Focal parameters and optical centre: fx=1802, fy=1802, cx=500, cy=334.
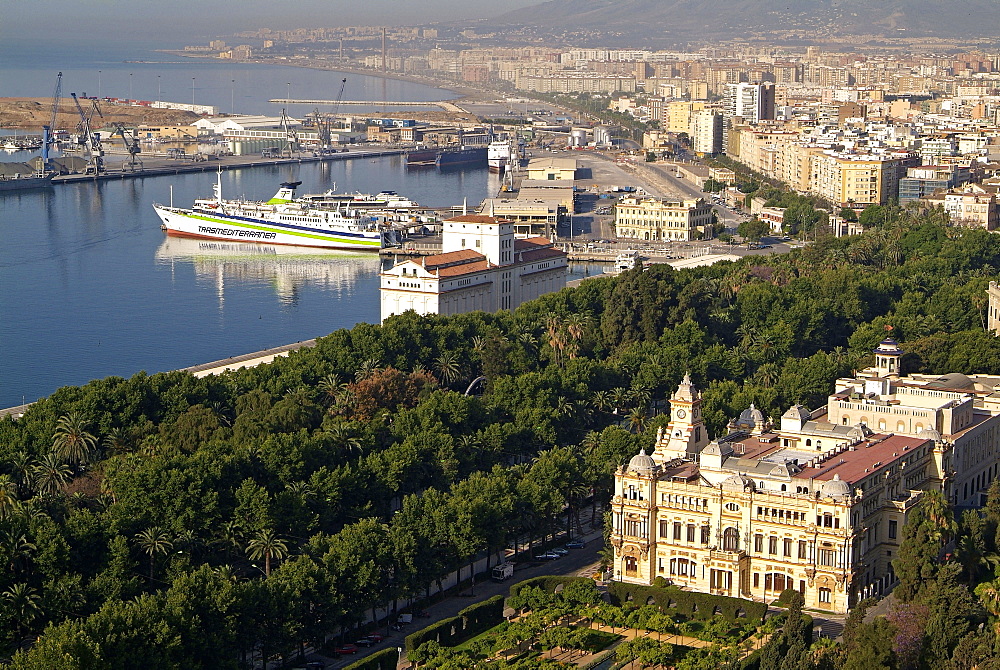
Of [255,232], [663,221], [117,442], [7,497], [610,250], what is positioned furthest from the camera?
[255,232]

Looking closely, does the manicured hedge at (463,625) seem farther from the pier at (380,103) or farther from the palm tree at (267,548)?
the pier at (380,103)

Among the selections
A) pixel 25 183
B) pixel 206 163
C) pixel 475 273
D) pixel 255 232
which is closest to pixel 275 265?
pixel 255 232

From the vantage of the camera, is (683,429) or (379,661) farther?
(683,429)

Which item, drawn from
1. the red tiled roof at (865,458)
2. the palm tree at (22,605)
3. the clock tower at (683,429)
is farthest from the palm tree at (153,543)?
the red tiled roof at (865,458)

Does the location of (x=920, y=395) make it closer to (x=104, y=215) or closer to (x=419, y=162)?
(x=104, y=215)

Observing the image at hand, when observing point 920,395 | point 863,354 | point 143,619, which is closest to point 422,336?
point 863,354

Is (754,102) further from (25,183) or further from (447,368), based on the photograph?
(447,368)

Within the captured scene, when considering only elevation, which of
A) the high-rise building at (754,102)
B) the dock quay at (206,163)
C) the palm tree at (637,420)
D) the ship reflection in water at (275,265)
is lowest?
the ship reflection in water at (275,265)
